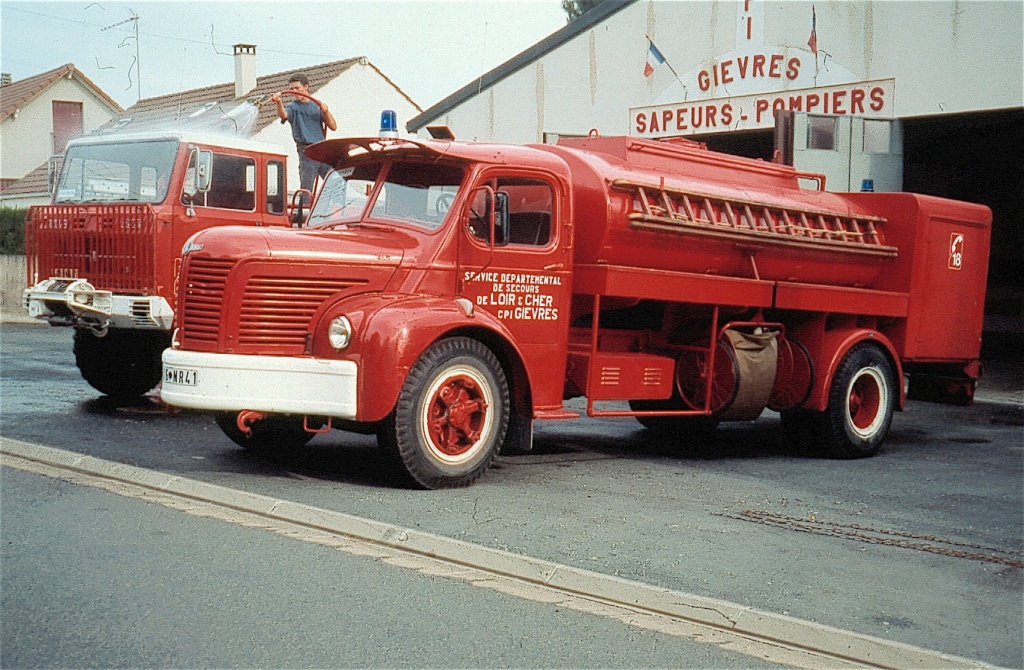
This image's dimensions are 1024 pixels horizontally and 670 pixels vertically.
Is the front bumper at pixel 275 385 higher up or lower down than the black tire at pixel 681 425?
higher up

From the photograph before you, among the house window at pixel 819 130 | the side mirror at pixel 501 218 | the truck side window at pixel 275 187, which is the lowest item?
the side mirror at pixel 501 218

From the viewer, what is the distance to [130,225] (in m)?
10.9

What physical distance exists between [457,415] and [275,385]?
4.06 ft

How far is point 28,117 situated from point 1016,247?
33.0 metres

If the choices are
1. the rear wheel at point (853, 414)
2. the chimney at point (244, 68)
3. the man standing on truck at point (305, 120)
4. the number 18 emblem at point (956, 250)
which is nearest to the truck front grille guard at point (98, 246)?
the man standing on truck at point (305, 120)

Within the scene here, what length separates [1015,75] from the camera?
15227mm

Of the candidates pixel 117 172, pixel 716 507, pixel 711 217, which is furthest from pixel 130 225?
pixel 716 507

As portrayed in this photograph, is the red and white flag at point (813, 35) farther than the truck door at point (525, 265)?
Yes

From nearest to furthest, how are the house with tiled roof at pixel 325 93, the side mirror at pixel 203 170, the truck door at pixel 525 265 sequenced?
the truck door at pixel 525 265, the side mirror at pixel 203 170, the house with tiled roof at pixel 325 93

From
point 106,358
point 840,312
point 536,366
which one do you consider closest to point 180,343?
point 536,366

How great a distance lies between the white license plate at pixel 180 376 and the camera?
737cm

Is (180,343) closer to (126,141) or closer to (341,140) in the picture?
(341,140)

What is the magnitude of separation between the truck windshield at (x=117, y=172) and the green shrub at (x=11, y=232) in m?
14.0

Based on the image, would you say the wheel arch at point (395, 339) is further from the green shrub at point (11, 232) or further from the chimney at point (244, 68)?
the chimney at point (244, 68)
